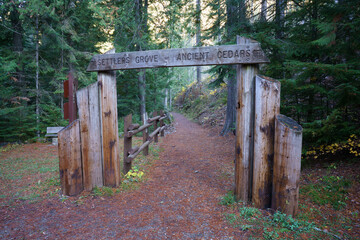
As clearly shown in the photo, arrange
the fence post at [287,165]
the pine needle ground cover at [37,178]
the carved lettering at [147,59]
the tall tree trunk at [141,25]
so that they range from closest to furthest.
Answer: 1. the fence post at [287,165]
2. the carved lettering at [147,59]
3. the pine needle ground cover at [37,178]
4. the tall tree trunk at [141,25]

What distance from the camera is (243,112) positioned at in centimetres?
368

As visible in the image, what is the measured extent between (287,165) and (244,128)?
2.94 ft

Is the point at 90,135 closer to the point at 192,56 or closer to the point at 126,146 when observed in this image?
the point at 126,146

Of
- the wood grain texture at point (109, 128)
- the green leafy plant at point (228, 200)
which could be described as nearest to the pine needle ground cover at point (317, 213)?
the green leafy plant at point (228, 200)

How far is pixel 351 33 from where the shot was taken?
4449 millimetres

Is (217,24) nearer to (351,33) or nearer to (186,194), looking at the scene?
(351,33)

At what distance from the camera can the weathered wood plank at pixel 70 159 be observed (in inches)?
157

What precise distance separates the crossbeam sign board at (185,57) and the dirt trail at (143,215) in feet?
8.55

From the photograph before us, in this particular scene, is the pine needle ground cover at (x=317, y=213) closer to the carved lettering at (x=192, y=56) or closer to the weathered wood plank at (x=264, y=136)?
the weathered wood plank at (x=264, y=136)

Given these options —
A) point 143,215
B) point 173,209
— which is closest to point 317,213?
point 173,209

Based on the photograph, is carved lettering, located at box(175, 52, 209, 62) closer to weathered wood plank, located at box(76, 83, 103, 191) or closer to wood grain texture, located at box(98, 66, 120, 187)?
wood grain texture, located at box(98, 66, 120, 187)

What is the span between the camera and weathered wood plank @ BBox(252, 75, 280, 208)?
11.2ft

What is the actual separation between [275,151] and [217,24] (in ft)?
22.0

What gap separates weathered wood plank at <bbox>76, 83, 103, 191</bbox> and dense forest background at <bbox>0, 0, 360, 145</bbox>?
13.6ft
